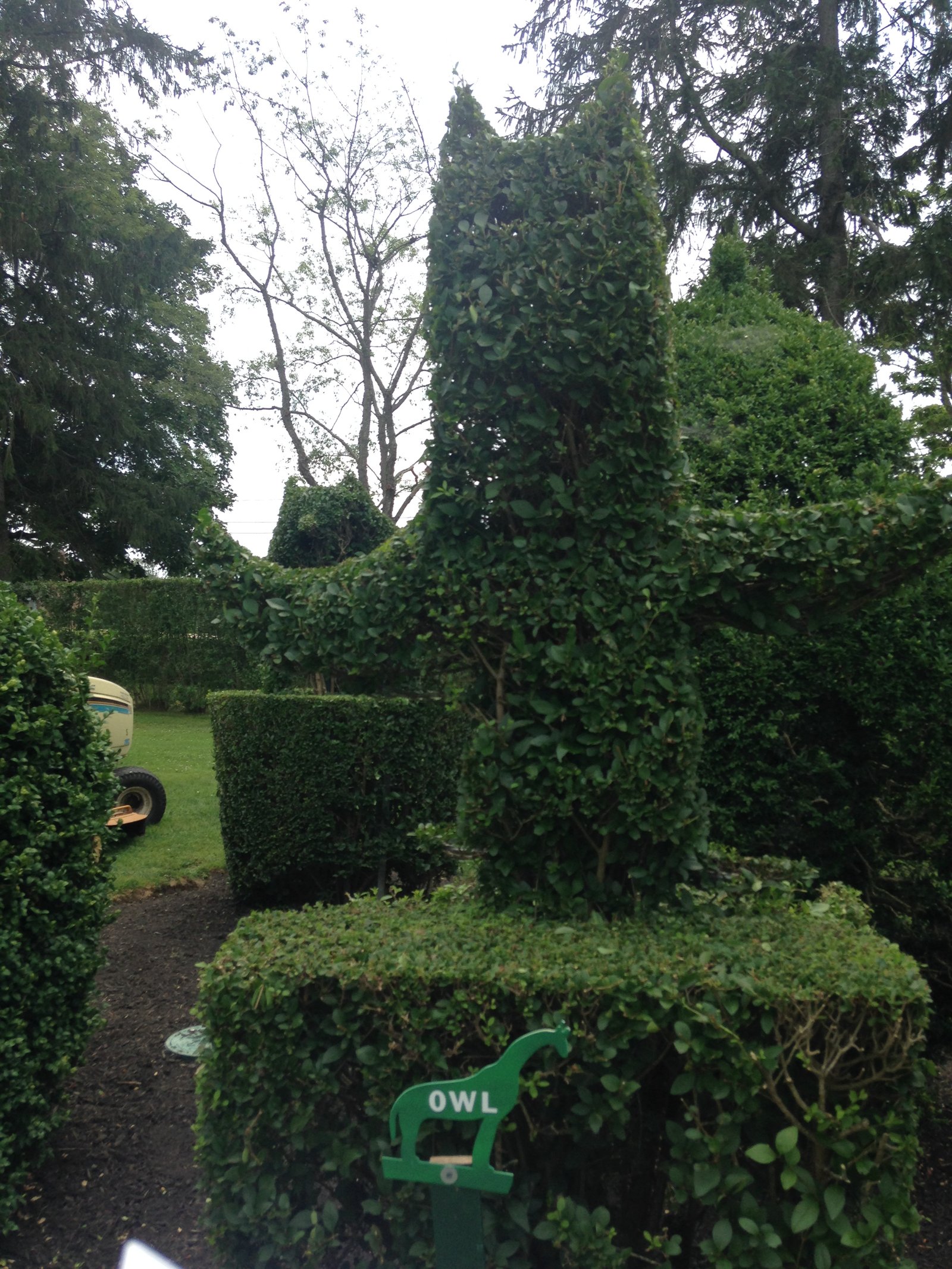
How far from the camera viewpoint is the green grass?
26.3ft

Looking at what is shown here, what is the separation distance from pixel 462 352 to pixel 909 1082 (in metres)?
2.41

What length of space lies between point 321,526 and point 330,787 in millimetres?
2777

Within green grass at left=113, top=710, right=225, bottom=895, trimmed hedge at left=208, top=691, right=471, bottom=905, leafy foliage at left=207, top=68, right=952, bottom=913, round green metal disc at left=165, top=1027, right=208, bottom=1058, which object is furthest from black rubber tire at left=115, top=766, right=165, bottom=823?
leafy foliage at left=207, top=68, right=952, bottom=913

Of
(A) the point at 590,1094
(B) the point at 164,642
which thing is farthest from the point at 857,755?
(B) the point at 164,642

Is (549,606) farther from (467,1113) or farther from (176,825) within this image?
(176,825)

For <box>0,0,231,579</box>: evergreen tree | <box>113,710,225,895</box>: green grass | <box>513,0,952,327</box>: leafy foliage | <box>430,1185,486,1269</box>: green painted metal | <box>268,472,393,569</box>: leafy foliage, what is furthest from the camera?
<box>0,0,231,579</box>: evergreen tree

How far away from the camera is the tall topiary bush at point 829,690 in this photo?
13.9 ft

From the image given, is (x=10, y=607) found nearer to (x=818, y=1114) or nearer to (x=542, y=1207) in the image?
(x=542, y=1207)

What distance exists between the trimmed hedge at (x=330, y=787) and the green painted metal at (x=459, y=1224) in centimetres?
449

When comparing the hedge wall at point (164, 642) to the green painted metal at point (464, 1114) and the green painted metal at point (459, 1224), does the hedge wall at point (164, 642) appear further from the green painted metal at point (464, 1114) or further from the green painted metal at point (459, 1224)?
the green painted metal at point (464, 1114)

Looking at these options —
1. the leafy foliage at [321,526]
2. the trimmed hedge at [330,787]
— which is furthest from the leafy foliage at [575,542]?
the leafy foliage at [321,526]

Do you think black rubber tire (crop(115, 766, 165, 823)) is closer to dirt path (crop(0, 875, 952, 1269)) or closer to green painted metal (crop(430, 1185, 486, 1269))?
dirt path (crop(0, 875, 952, 1269))

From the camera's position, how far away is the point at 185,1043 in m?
4.64

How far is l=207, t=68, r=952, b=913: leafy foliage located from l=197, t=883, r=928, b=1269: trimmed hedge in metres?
0.47
